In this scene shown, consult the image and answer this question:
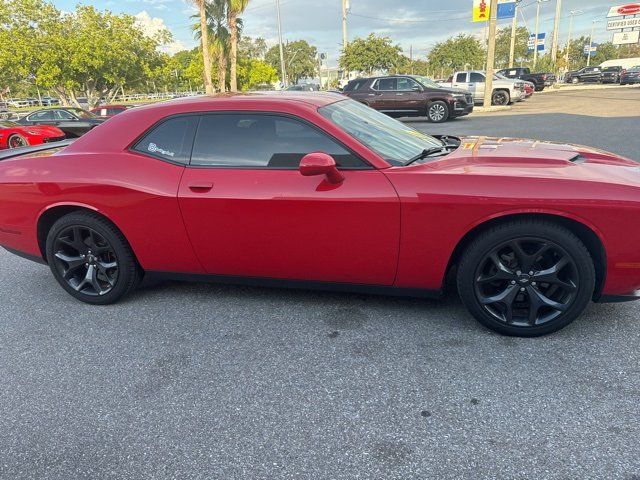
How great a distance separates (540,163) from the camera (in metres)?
2.83

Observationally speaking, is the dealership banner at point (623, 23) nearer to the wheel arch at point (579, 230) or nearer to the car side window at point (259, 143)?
the wheel arch at point (579, 230)

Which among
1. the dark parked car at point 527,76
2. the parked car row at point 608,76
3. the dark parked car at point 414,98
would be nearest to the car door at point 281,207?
the dark parked car at point 414,98

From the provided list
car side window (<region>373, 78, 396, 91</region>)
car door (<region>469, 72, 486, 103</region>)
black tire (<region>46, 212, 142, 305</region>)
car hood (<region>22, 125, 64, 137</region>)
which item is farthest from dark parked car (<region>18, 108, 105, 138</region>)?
car door (<region>469, 72, 486, 103</region>)

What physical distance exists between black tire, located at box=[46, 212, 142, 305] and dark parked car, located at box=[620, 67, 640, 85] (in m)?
43.6

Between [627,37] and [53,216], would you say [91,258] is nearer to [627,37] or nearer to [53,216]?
[53,216]

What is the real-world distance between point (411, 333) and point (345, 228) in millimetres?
796

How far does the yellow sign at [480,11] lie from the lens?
22.7m

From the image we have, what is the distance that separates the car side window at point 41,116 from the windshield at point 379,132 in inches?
644

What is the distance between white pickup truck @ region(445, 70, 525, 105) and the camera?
22.1 metres

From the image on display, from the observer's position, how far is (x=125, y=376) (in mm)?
2674

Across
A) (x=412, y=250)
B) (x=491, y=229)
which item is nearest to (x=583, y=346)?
(x=491, y=229)

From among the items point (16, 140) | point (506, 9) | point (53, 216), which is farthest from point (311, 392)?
point (506, 9)

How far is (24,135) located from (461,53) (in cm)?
5465

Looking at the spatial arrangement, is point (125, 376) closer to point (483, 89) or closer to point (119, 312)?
point (119, 312)
